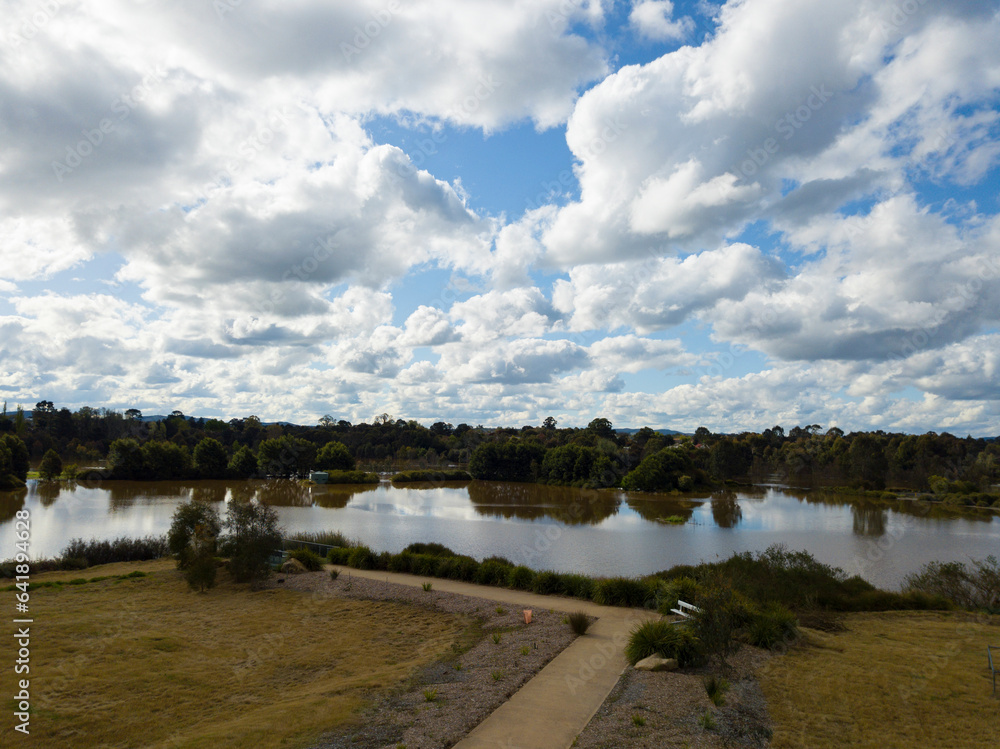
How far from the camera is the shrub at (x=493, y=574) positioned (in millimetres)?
18234

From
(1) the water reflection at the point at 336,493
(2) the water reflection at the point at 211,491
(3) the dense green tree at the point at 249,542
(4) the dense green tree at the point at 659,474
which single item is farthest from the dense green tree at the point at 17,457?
(4) the dense green tree at the point at 659,474

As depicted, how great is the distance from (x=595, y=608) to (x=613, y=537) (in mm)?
20927

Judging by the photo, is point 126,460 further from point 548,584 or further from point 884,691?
point 884,691

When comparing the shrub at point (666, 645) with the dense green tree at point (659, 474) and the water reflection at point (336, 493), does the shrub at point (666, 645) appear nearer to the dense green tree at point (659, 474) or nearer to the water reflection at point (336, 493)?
the water reflection at point (336, 493)

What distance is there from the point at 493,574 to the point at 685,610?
7.19 meters

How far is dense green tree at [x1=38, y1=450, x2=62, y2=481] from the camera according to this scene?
6950 cm

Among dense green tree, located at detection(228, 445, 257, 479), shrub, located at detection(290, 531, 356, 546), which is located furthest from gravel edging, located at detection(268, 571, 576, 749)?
dense green tree, located at detection(228, 445, 257, 479)

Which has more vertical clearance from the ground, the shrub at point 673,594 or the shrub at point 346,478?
the shrub at point 673,594

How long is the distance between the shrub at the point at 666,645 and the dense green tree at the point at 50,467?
82.7m

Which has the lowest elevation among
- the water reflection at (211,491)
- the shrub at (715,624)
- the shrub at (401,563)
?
the water reflection at (211,491)

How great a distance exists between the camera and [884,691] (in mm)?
9914

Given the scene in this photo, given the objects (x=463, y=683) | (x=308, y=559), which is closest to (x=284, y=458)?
(x=308, y=559)

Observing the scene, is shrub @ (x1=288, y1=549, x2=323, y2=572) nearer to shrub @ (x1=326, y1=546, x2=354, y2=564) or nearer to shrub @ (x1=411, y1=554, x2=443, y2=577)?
shrub @ (x1=326, y1=546, x2=354, y2=564)

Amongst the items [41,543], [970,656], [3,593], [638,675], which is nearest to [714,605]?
[638,675]
